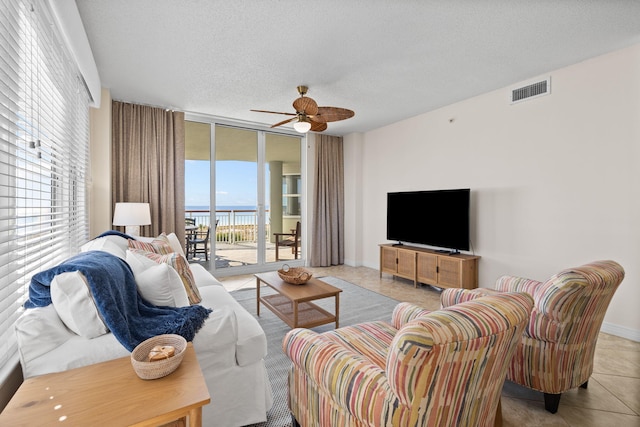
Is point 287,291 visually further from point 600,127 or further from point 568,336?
point 600,127

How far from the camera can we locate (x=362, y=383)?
1.09 metres

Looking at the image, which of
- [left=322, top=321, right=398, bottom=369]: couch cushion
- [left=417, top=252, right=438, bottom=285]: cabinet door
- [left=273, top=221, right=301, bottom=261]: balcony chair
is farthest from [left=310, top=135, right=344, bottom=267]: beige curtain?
[left=322, top=321, right=398, bottom=369]: couch cushion

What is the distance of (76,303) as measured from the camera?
1282mm

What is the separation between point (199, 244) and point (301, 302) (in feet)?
9.80

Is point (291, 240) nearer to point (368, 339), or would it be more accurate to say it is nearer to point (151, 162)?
point (151, 162)

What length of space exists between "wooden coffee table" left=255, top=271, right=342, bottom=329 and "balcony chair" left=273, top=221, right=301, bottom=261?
250 cm

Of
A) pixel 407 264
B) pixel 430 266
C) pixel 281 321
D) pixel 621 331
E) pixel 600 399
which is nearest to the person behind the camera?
pixel 600 399

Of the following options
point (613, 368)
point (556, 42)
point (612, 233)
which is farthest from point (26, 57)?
point (612, 233)

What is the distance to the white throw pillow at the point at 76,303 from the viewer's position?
1.27 metres

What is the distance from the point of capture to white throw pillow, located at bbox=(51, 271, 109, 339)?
1271 millimetres

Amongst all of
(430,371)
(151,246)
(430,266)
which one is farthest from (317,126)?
(430,371)

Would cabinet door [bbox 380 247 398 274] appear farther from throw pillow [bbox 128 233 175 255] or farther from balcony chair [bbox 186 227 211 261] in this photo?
throw pillow [bbox 128 233 175 255]

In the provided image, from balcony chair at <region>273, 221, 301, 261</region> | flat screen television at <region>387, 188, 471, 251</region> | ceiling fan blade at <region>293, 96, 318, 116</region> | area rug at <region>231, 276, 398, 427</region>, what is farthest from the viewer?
balcony chair at <region>273, 221, 301, 261</region>

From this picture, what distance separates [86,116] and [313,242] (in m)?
3.72
